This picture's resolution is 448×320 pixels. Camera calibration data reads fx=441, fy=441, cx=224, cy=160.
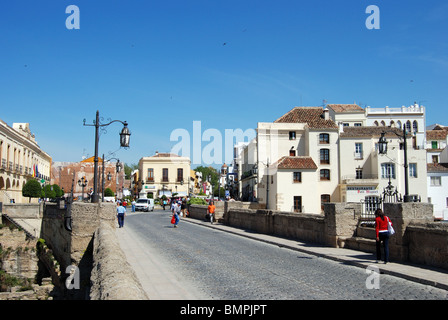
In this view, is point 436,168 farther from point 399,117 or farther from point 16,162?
point 16,162

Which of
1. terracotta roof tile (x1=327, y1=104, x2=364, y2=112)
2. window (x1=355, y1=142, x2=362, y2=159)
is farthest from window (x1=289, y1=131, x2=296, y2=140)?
terracotta roof tile (x1=327, y1=104, x2=364, y2=112)

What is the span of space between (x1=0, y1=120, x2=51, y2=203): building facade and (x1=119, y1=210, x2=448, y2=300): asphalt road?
1458 inches

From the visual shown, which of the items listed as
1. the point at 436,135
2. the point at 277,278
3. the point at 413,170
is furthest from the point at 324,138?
the point at 277,278

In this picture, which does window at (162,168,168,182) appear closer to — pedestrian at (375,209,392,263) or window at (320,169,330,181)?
window at (320,169,330,181)

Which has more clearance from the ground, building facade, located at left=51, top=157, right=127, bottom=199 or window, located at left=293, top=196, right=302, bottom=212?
building facade, located at left=51, top=157, right=127, bottom=199

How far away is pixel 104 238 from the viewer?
9.57m

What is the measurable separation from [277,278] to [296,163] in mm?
43114

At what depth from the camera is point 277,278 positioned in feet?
30.0

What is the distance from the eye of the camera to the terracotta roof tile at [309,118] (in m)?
57.0

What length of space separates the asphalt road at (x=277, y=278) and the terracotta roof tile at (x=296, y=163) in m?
37.3

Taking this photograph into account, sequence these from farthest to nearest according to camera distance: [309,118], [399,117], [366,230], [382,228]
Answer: [399,117]
[309,118]
[366,230]
[382,228]

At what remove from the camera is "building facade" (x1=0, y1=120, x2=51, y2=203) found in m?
45.0
